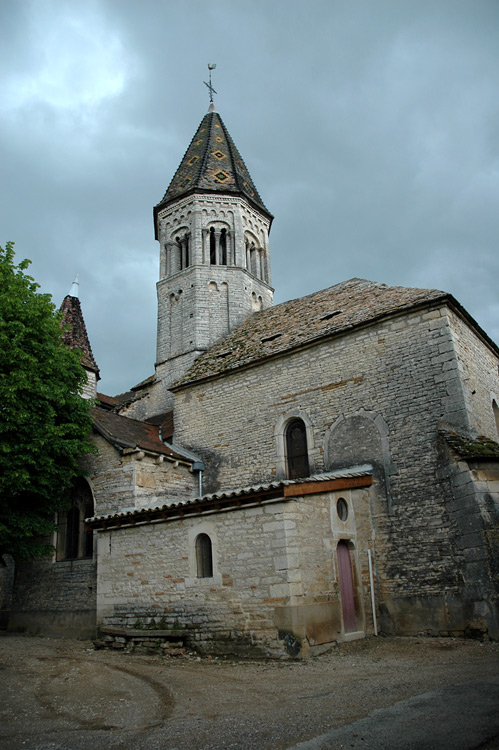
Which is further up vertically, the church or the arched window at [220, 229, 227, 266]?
the arched window at [220, 229, 227, 266]

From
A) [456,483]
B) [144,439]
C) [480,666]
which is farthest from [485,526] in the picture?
[144,439]

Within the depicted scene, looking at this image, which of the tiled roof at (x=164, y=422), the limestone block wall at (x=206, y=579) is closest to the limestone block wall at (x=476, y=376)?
the limestone block wall at (x=206, y=579)

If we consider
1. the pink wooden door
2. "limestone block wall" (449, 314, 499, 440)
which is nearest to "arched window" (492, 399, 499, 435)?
"limestone block wall" (449, 314, 499, 440)

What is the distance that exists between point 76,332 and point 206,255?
6.44 m

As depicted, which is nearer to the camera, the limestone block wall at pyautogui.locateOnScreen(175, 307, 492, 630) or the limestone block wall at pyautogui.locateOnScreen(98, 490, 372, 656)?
the limestone block wall at pyautogui.locateOnScreen(98, 490, 372, 656)

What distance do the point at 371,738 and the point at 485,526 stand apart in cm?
667

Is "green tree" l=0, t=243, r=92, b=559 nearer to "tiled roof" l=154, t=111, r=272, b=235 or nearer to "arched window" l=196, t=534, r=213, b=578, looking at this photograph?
"arched window" l=196, t=534, r=213, b=578

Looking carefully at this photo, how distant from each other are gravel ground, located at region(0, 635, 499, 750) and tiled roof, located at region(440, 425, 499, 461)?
3.47m

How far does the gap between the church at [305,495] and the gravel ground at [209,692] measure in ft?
2.93

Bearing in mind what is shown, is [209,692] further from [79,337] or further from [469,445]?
[79,337]

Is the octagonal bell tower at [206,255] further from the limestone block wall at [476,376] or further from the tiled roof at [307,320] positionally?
the limestone block wall at [476,376]

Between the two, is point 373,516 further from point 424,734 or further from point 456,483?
point 424,734

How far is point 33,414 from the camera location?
12992mm

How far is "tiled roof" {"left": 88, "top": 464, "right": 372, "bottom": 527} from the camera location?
10.4 m
